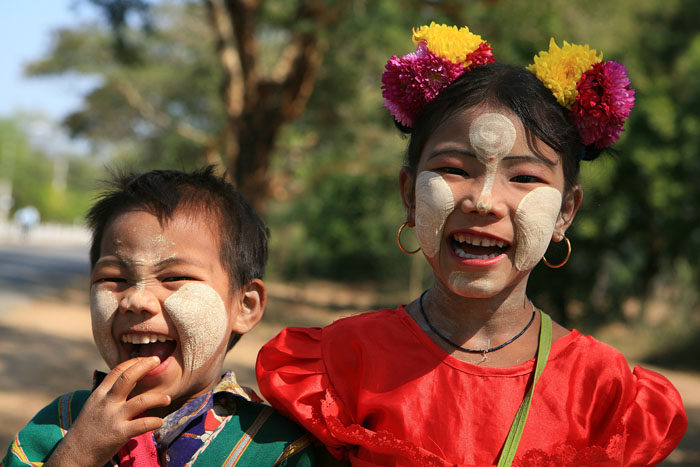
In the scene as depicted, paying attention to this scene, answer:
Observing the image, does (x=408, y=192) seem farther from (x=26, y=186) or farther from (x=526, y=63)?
(x=26, y=186)

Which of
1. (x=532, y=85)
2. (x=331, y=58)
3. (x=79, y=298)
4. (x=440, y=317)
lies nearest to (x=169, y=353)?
(x=440, y=317)

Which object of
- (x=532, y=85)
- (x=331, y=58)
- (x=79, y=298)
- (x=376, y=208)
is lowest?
(x=79, y=298)

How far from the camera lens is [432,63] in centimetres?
215

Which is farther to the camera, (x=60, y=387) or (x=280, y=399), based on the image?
(x=60, y=387)

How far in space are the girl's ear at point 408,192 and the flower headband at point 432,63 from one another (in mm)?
192

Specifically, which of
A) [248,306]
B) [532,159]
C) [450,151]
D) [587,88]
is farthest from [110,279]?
[587,88]

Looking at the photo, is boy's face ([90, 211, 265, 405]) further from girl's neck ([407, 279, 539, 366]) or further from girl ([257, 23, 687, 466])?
girl's neck ([407, 279, 539, 366])

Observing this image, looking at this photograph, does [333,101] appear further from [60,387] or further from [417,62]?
[417,62]

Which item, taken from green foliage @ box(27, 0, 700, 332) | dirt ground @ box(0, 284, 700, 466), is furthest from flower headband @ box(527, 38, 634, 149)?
green foliage @ box(27, 0, 700, 332)

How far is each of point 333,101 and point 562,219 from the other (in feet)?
38.0

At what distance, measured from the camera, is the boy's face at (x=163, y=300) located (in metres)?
2.01

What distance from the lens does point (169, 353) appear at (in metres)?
2.05

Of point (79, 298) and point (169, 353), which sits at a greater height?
point (169, 353)

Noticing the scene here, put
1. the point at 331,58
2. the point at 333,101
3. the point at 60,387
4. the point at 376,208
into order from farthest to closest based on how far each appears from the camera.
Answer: the point at 376,208 < the point at 333,101 < the point at 331,58 < the point at 60,387
